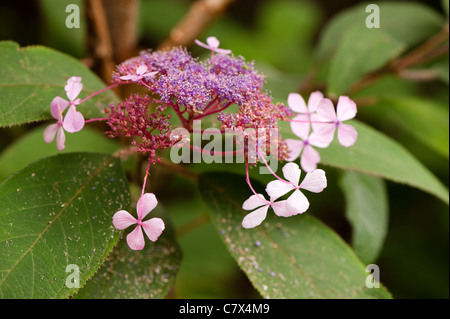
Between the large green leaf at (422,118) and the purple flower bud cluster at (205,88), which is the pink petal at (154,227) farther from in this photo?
the large green leaf at (422,118)

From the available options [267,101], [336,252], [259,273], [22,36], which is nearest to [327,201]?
[336,252]

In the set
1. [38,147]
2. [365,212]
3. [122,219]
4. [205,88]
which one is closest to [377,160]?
[365,212]

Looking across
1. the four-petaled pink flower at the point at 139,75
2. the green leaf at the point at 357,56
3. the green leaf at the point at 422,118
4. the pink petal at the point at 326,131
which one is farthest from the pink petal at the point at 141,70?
the green leaf at the point at 422,118

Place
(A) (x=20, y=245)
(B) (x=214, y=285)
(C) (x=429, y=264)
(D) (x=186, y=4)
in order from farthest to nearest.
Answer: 1. (D) (x=186, y=4)
2. (C) (x=429, y=264)
3. (B) (x=214, y=285)
4. (A) (x=20, y=245)

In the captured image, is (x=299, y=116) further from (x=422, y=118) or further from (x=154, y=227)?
(x=422, y=118)

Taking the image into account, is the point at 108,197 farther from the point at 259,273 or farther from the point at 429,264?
the point at 429,264

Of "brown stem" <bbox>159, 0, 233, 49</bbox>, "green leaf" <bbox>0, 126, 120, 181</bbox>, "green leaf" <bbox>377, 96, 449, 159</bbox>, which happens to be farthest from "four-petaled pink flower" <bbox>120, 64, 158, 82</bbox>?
"green leaf" <bbox>377, 96, 449, 159</bbox>
